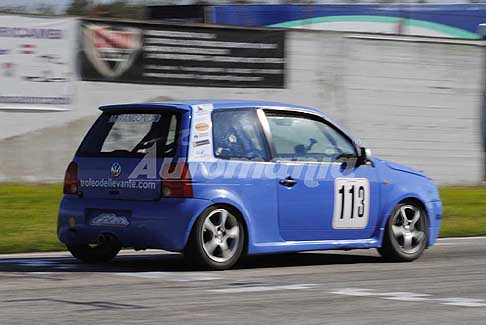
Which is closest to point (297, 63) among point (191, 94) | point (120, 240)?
point (191, 94)

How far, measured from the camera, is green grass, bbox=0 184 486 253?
13281mm

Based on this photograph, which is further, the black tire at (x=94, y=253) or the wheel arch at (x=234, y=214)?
the black tire at (x=94, y=253)

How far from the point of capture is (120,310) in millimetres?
8375

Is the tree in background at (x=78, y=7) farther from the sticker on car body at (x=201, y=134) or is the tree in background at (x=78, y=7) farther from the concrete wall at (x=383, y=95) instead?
the sticker on car body at (x=201, y=134)

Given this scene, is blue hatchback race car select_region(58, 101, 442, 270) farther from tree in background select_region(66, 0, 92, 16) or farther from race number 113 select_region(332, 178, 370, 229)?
tree in background select_region(66, 0, 92, 16)

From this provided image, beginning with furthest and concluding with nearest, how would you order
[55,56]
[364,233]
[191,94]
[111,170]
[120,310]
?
[191,94] < [55,56] < [364,233] < [111,170] < [120,310]

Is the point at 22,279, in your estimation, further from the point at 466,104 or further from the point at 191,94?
the point at 466,104

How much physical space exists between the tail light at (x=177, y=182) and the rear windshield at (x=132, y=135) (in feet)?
0.57

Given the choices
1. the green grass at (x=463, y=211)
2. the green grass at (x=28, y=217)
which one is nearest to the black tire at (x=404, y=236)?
the green grass at (x=463, y=211)

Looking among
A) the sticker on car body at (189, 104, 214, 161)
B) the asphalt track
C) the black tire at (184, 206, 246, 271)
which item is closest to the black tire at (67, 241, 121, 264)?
the asphalt track

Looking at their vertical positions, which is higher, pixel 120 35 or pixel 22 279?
pixel 120 35

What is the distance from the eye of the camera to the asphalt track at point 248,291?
8.20m

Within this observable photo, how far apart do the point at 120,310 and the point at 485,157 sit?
1714 cm

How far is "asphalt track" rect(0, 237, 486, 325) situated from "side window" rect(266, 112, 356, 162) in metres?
1.11
